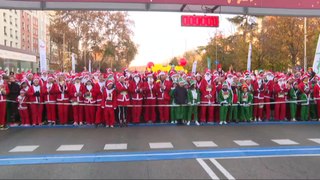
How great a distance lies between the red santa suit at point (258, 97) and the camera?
15633mm

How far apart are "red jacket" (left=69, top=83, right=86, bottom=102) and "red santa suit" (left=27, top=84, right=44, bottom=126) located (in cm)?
112

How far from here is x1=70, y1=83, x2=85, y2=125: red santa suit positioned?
48.1 feet

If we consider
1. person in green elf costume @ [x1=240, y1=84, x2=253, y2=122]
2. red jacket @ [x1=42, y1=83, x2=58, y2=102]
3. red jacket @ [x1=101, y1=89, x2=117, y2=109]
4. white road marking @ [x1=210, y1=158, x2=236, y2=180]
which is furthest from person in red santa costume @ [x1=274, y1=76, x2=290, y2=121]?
red jacket @ [x1=42, y1=83, x2=58, y2=102]

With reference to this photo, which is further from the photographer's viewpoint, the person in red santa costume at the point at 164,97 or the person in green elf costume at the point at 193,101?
the person in red santa costume at the point at 164,97

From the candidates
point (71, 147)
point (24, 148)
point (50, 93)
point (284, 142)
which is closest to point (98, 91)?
point (50, 93)

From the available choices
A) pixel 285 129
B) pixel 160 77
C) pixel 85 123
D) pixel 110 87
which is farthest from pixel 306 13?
pixel 85 123

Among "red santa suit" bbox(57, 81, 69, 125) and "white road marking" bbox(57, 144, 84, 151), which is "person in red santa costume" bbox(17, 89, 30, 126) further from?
"white road marking" bbox(57, 144, 84, 151)

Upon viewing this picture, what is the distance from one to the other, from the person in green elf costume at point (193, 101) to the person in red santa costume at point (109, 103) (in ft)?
9.25

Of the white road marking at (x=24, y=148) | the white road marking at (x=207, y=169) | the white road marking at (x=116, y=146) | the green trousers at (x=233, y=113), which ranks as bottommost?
the white road marking at (x=207, y=169)

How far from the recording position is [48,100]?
14.6m

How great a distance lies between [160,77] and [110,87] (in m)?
2.32

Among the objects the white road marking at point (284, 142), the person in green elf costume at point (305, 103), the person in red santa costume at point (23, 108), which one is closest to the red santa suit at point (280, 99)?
the person in green elf costume at point (305, 103)

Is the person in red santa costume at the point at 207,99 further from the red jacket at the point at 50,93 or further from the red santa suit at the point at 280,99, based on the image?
the red jacket at the point at 50,93

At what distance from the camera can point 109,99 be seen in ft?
46.5
